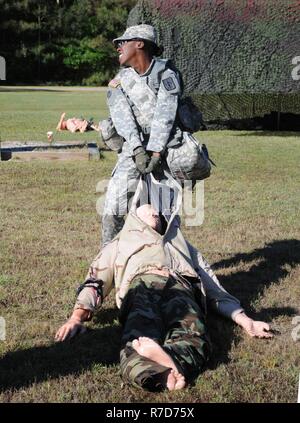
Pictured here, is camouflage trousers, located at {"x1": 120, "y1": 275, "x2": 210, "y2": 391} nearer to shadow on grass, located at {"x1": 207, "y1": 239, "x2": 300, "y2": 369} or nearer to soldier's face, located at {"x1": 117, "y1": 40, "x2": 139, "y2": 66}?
shadow on grass, located at {"x1": 207, "y1": 239, "x2": 300, "y2": 369}

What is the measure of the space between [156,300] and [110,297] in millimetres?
1018

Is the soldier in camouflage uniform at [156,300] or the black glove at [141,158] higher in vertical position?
the black glove at [141,158]

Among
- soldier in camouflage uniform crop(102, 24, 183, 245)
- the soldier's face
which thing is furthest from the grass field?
the soldier's face

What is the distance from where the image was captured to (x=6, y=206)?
335 inches

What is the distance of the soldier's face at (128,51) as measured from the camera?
4.70 meters

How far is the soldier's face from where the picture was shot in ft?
15.4

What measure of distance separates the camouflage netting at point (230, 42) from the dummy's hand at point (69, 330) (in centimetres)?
1351

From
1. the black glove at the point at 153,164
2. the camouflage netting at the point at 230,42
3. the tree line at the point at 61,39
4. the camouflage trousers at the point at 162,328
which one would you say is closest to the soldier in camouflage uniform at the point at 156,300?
the camouflage trousers at the point at 162,328

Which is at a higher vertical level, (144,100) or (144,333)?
(144,100)

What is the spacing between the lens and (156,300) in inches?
163

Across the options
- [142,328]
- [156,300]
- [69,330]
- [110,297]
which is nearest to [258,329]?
[156,300]

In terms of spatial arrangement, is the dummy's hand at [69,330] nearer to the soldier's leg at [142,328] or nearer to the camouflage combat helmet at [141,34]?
the soldier's leg at [142,328]

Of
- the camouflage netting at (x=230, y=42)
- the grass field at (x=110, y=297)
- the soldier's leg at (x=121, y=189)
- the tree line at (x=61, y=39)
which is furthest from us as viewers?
the tree line at (x=61, y=39)

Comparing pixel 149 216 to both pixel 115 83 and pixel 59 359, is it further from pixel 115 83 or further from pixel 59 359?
pixel 59 359
